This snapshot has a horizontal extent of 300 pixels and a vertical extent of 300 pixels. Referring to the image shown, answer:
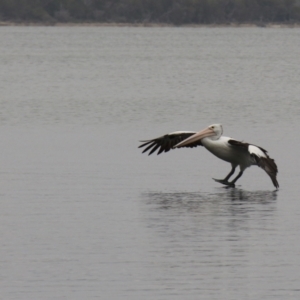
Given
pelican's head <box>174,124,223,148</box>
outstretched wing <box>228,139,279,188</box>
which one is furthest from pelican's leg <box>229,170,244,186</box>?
outstretched wing <box>228,139,279,188</box>

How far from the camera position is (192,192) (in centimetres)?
1378

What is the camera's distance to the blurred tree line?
118812 millimetres

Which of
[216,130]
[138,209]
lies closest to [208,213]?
[138,209]

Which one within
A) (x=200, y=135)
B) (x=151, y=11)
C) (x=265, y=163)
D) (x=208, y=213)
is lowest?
(x=208, y=213)

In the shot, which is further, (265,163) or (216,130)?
(216,130)

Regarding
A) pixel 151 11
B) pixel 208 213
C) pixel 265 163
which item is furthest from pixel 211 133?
pixel 151 11

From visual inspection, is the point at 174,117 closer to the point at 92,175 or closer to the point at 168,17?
the point at 92,175

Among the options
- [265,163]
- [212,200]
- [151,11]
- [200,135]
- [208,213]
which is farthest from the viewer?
[151,11]

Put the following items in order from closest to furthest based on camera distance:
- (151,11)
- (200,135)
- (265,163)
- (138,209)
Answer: (138,209)
(265,163)
(200,135)
(151,11)

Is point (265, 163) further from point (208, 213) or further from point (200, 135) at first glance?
point (208, 213)

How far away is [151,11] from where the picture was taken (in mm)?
123562

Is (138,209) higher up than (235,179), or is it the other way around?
(235,179)

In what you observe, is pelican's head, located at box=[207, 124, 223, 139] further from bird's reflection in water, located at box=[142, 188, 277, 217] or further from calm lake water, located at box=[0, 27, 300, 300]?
bird's reflection in water, located at box=[142, 188, 277, 217]

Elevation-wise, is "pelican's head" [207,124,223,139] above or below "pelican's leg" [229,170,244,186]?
Answer: above
